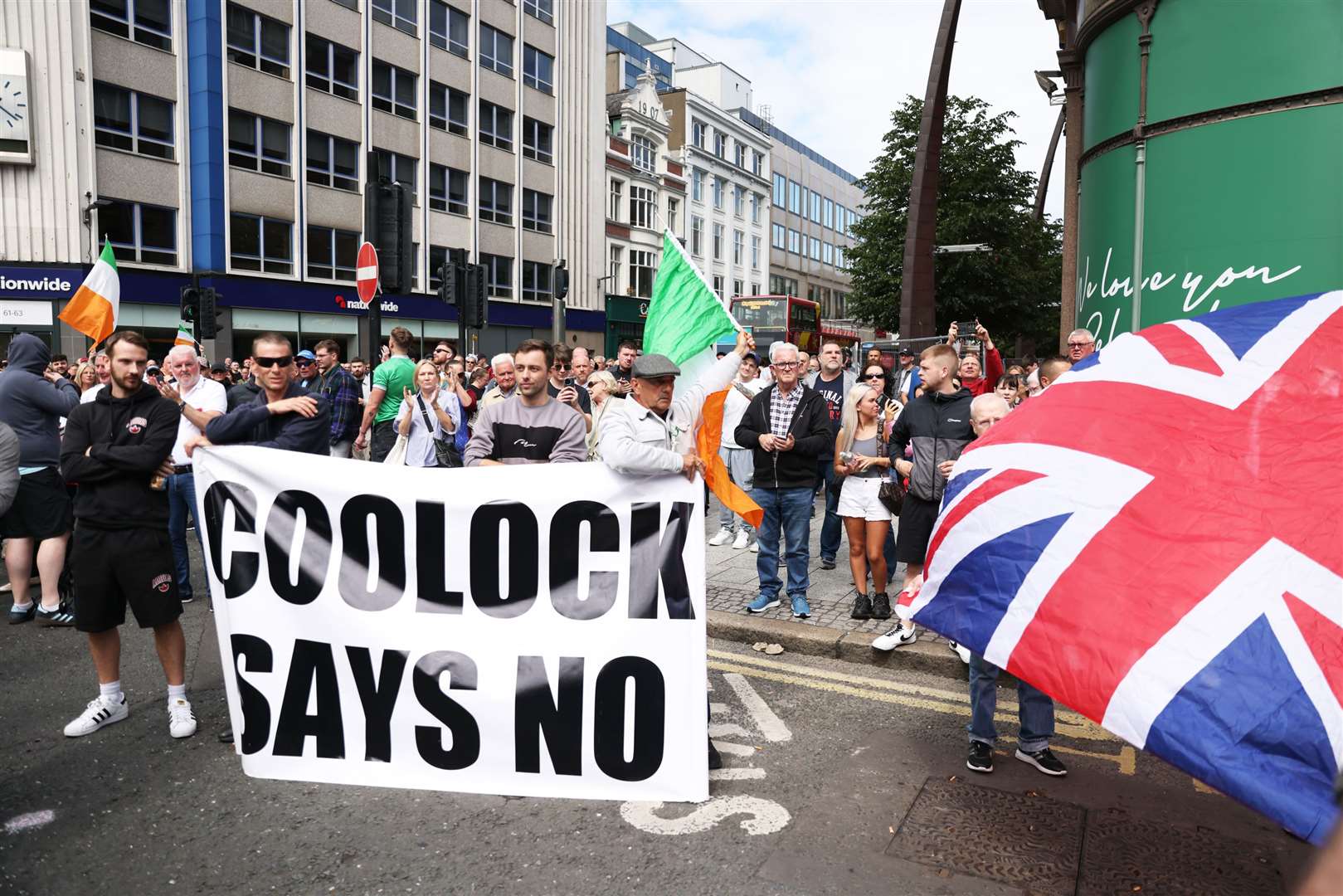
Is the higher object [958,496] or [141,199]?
[141,199]

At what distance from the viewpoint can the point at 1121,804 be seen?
13.5 feet

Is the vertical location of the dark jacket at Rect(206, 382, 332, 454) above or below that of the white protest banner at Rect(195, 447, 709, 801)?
above

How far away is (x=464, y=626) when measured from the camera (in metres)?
4.23

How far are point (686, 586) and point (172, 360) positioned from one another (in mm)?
4699

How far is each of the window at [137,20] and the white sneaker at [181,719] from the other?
28915mm

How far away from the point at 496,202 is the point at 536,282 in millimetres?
3942

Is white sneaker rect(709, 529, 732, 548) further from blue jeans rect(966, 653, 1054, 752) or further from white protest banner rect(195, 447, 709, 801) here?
white protest banner rect(195, 447, 709, 801)

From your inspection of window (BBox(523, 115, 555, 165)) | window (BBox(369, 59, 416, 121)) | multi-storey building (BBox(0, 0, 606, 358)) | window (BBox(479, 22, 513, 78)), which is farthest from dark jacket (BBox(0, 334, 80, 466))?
window (BBox(523, 115, 555, 165))

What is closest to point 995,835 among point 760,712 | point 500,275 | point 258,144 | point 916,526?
point 760,712

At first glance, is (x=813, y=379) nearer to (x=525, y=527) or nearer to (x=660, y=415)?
(x=660, y=415)

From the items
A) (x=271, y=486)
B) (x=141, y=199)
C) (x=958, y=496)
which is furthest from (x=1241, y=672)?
(x=141, y=199)

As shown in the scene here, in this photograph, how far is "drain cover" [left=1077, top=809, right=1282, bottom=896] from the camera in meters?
3.44

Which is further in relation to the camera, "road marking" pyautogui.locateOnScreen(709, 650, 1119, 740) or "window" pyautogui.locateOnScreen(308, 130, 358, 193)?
"window" pyautogui.locateOnScreen(308, 130, 358, 193)

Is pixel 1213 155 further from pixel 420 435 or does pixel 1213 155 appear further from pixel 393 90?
pixel 393 90
